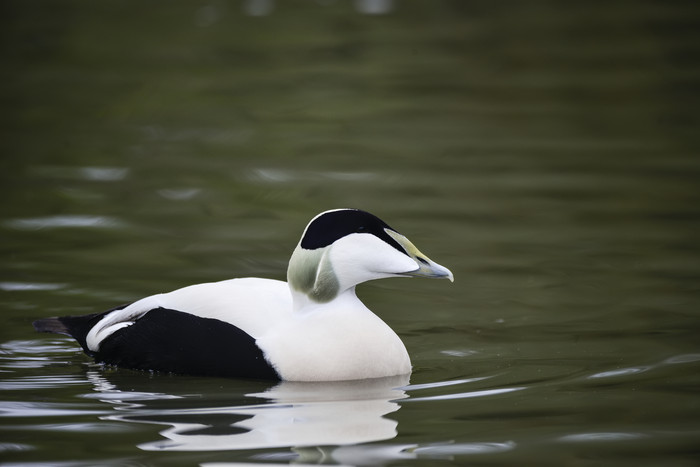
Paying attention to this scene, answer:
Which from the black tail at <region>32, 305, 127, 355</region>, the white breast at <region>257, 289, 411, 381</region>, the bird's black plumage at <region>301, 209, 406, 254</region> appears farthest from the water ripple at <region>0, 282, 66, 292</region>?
the bird's black plumage at <region>301, 209, 406, 254</region>

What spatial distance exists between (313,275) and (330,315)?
0.20 meters

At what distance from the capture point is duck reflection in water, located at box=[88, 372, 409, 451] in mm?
5242

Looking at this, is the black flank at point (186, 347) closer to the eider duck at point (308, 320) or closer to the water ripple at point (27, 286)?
the eider duck at point (308, 320)

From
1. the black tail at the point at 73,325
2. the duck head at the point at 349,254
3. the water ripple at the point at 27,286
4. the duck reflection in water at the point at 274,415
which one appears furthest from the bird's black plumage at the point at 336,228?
the water ripple at the point at 27,286

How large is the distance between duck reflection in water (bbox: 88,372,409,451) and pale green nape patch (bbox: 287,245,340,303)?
41 cm

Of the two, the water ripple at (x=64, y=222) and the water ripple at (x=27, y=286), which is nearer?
the water ripple at (x=27, y=286)

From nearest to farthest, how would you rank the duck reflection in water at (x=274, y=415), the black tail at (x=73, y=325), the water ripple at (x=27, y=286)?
the duck reflection in water at (x=274, y=415) < the black tail at (x=73, y=325) < the water ripple at (x=27, y=286)

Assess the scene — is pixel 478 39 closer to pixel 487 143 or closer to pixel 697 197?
pixel 487 143

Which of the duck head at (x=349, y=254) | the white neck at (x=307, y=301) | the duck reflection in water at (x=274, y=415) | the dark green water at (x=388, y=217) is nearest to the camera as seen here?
the duck reflection in water at (x=274, y=415)

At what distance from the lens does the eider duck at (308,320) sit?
6062 mm

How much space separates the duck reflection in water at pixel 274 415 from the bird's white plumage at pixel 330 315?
0.08 metres

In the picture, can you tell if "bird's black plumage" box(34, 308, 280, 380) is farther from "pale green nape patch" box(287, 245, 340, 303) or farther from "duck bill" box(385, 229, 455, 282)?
"duck bill" box(385, 229, 455, 282)

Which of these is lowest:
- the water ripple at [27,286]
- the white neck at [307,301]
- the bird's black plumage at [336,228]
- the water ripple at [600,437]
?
the water ripple at [600,437]

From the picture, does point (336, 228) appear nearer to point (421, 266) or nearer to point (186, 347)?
point (421, 266)
